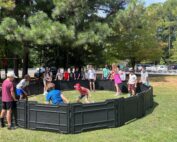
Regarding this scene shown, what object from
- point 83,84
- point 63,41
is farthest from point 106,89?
point 63,41

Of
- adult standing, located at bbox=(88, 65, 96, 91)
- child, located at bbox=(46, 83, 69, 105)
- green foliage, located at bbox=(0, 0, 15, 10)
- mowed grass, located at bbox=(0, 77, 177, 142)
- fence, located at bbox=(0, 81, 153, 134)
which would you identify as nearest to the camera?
mowed grass, located at bbox=(0, 77, 177, 142)

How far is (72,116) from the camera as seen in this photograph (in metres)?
10.7

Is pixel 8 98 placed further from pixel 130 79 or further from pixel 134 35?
pixel 134 35

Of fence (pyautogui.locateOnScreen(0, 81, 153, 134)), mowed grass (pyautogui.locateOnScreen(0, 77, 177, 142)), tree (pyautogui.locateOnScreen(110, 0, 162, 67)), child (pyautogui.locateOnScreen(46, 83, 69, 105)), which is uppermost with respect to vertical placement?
tree (pyautogui.locateOnScreen(110, 0, 162, 67))

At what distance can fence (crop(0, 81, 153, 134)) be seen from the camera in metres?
10.8

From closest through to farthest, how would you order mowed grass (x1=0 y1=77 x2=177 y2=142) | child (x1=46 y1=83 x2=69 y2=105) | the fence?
mowed grass (x1=0 y1=77 x2=177 y2=142) < the fence < child (x1=46 y1=83 x2=69 y2=105)

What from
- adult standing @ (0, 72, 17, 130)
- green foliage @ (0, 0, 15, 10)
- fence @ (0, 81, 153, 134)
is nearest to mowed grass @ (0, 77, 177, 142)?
fence @ (0, 81, 153, 134)

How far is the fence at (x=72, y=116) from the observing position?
1076 cm

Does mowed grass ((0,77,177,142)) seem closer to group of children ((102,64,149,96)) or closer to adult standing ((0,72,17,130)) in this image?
adult standing ((0,72,17,130))

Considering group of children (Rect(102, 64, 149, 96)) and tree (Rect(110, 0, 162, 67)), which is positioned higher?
tree (Rect(110, 0, 162, 67))

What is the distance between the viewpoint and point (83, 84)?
26203 mm

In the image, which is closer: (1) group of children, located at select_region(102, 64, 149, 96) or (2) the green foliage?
(1) group of children, located at select_region(102, 64, 149, 96)

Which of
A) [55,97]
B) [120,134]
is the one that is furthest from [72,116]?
[120,134]

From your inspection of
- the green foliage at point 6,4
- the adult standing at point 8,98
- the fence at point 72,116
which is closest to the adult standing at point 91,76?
the green foliage at point 6,4
